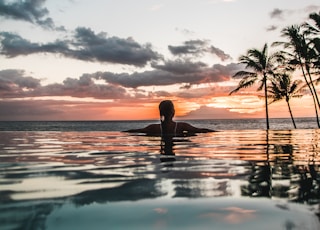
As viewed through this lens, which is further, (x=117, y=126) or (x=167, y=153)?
(x=117, y=126)

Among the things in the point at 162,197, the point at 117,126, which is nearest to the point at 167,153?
the point at 162,197

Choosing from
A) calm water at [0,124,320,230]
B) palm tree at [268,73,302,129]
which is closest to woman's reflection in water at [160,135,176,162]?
calm water at [0,124,320,230]

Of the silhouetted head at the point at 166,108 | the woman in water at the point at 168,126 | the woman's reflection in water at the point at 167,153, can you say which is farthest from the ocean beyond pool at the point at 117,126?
the woman's reflection in water at the point at 167,153

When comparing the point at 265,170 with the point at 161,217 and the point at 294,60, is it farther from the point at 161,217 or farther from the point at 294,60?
the point at 294,60

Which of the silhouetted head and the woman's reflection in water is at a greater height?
the silhouetted head

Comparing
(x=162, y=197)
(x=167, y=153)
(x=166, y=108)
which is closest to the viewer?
(x=162, y=197)

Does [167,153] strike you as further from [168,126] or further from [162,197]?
[168,126]

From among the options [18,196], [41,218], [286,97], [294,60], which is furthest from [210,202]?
[286,97]

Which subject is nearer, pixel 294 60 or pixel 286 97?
pixel 294 60

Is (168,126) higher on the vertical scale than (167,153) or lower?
higher

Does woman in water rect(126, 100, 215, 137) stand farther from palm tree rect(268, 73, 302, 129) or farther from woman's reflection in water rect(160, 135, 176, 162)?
palm tree rect(268, 73, 302, 129)

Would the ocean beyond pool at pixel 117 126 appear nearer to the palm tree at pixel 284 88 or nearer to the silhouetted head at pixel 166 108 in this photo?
the palm tree at pixel 284 88

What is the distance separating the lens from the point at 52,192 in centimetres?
290

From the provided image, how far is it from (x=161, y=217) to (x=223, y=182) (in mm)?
1414
